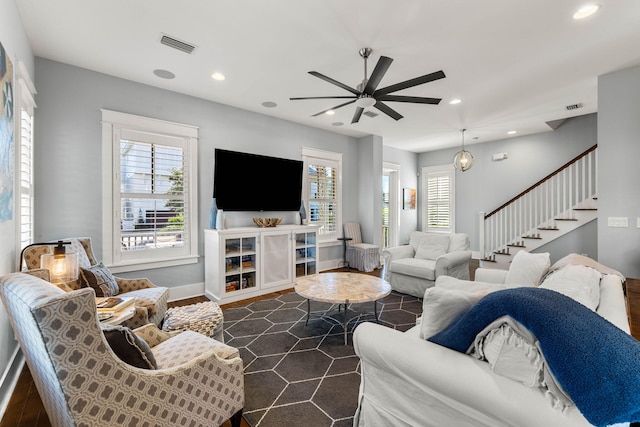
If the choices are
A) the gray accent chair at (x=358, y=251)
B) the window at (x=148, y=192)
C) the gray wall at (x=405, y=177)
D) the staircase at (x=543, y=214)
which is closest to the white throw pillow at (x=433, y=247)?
the gray accent chair at (x=358, y=251)

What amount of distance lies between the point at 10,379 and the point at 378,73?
3.65 meters

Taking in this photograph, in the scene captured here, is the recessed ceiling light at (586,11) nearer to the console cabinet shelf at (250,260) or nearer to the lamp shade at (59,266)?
the console cabinet shelf at (250,260)

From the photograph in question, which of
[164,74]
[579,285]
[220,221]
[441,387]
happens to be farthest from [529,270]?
[164,74]

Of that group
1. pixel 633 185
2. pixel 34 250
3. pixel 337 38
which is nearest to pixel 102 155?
pixel 34 250

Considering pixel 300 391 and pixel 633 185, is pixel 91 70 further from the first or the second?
pixel 633 185

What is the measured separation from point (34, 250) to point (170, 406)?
214 cm

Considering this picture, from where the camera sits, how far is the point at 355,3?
7.13 feet

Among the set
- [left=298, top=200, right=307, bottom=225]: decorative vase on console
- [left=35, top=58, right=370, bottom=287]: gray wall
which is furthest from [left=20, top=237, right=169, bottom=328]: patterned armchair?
[left=298, top=200, right=307, bottom=225]: decorative vase on console

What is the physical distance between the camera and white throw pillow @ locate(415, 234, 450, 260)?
13.9ft

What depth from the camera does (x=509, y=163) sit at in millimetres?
6477

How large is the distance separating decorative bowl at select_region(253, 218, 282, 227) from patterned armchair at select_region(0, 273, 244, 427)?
118 inches

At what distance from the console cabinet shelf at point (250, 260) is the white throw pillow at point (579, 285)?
334 cm

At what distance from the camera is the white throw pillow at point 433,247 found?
4227 mm

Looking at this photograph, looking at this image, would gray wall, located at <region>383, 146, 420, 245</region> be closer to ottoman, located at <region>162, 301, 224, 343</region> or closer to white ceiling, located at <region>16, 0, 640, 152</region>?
white ceiling, located at <region>16, 0, 640, 152</region>
